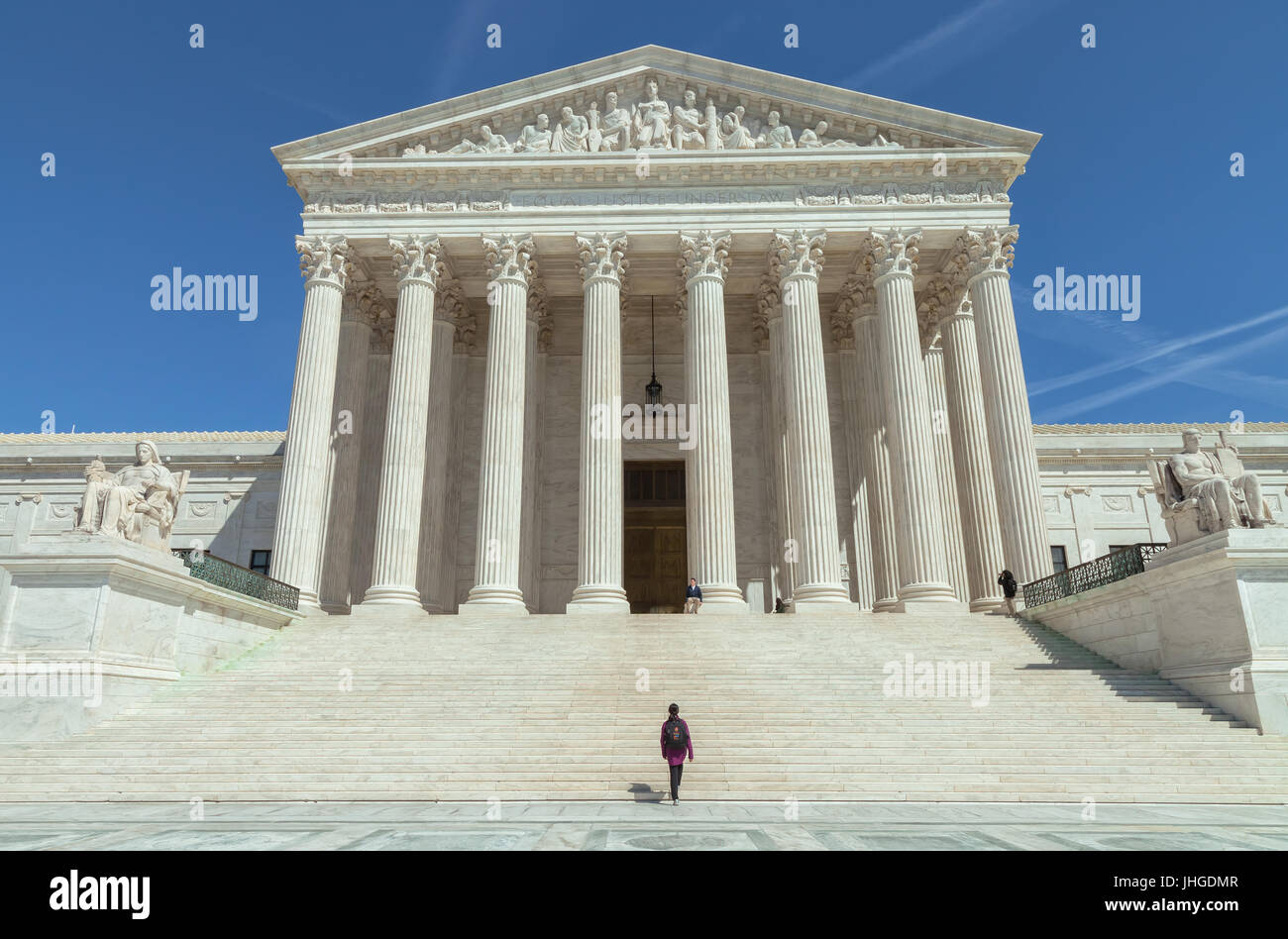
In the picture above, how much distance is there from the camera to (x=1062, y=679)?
16031 mm

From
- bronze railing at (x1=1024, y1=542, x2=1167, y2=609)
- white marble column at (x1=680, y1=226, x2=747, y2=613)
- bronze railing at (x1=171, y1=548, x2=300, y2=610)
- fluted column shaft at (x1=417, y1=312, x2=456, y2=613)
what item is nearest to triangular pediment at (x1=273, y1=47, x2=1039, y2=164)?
white marble column at (x1=680, y1=226, x2=747, y2=613)

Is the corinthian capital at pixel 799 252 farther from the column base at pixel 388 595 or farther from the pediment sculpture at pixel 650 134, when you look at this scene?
the column base at pixel 388 595

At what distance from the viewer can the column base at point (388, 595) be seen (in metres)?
23.8

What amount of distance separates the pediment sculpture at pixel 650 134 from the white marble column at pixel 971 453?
22.8ft

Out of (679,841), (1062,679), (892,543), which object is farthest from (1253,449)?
(679,841)

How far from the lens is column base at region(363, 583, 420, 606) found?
23750 mm

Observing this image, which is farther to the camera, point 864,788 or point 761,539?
point 761,539

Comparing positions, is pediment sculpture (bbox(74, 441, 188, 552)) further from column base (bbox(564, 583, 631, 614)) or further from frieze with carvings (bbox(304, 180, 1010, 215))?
frieze with carvings (bbox(304, 180, 1010, 215))

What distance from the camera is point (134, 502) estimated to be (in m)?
16.7

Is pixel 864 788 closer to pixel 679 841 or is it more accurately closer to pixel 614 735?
pixel 614 735

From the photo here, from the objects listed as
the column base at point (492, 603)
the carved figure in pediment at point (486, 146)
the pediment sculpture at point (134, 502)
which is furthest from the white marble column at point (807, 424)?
the pediment sculpture at point (134, 502)

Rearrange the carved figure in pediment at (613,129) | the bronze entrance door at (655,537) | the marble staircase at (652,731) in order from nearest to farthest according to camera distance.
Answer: the marble staircase at (652,731) < the carved figure in pediment at (613,129) < the bronze entrance door at (655,537)

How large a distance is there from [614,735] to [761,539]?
19474mm

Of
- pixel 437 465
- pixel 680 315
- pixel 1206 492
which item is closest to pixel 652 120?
pixel 680 315
